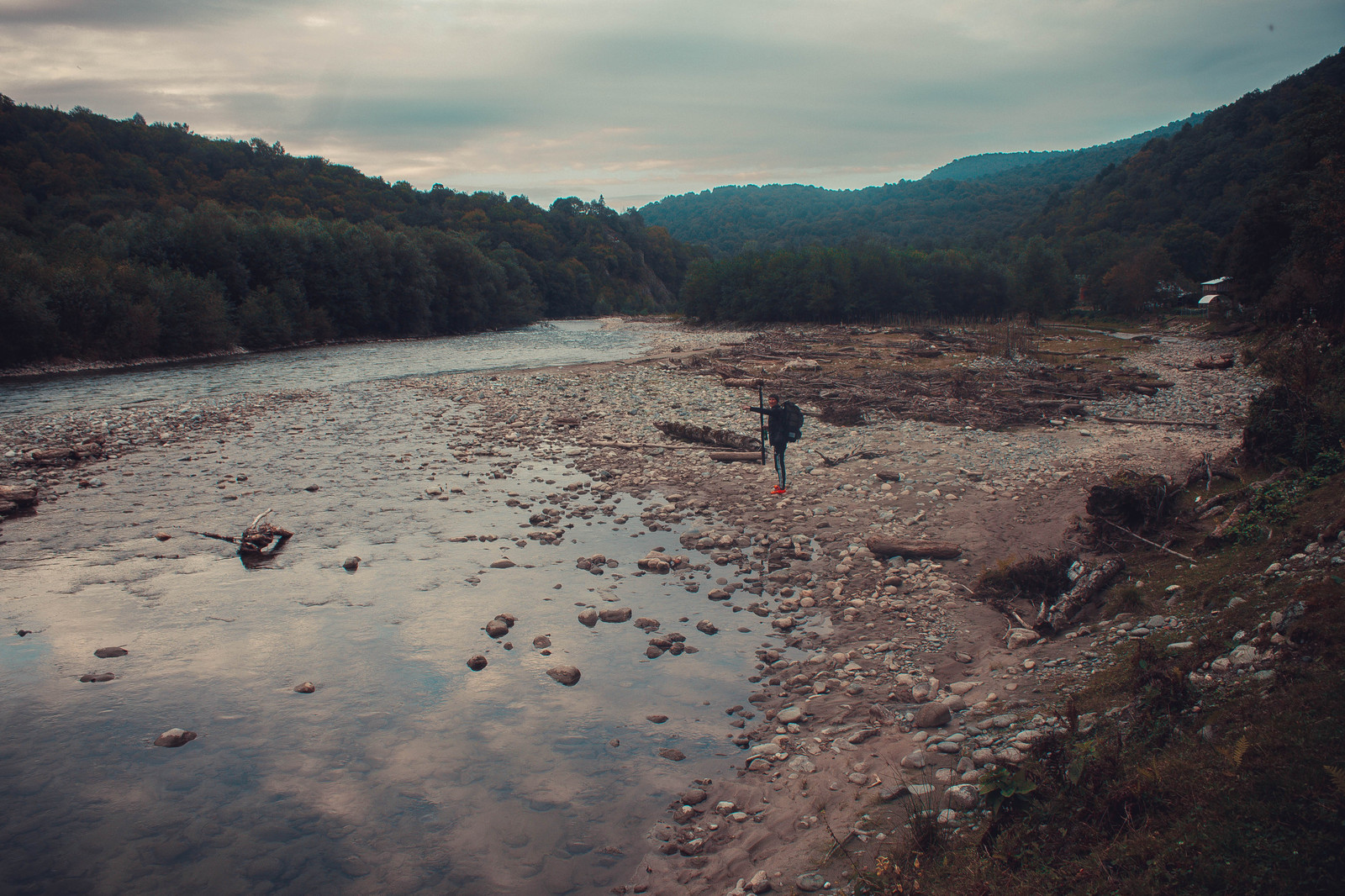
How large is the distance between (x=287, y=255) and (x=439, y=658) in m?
71.0

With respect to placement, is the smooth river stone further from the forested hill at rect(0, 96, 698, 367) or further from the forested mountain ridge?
the forested mountain ridge

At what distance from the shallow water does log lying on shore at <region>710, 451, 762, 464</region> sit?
26.8 meters

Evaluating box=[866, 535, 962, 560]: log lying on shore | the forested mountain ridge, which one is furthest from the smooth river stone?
the forested mountain ridge

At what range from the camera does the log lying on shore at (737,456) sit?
17.6m

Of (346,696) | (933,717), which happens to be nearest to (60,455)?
(346,696)

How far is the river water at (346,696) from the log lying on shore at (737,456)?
13.3ft

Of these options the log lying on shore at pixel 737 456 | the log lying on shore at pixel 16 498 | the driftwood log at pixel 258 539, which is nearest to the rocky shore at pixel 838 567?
the log lying on shore at pixel 737 456

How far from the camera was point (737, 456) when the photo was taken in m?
17.9

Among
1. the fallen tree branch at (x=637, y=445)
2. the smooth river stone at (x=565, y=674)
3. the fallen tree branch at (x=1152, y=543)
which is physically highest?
the fallen tree branch at (x=1152, y=543)

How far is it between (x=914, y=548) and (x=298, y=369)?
148 feet

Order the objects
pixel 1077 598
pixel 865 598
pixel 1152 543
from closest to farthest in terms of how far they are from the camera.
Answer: pixel 1077 598 → pixel 1152 543 → pixel 865 598

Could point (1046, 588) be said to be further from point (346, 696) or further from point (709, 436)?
point (709, 436)

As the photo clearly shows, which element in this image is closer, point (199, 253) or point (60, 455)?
point (60, 455)

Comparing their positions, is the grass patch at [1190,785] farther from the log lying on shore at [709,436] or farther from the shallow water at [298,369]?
the shallow water at [298,369]
